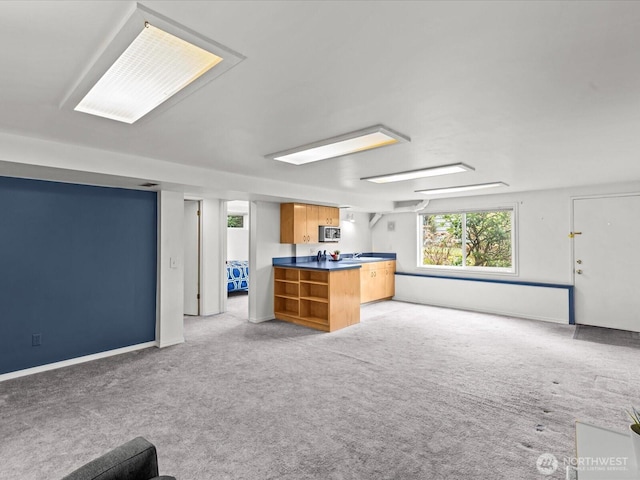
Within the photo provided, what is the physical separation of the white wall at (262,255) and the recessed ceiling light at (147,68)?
3.49 m

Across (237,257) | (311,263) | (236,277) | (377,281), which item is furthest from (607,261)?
(237,257)

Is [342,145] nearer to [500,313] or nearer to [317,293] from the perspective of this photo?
[317,293]

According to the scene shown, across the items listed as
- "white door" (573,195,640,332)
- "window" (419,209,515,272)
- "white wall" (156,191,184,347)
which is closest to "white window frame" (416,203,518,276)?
"window" (419,209,515,272)

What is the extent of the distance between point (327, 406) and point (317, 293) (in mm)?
2979

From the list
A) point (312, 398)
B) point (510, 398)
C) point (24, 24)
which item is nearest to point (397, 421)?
point (312, 398)

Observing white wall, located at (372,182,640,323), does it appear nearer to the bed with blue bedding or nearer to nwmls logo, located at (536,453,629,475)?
the bed with blue bedding

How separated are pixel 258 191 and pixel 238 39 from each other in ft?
10.8

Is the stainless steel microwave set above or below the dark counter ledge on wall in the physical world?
above

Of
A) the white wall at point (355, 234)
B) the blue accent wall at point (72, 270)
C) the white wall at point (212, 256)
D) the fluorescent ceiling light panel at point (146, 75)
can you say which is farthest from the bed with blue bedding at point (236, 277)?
the fluorescent ceiling light panel at point (146, 75)

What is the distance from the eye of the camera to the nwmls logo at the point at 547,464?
2053 millimetres

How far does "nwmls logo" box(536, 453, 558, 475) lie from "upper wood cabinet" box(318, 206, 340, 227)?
487 centimetres

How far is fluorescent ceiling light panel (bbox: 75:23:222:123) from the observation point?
1561 mm

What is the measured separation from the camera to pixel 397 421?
2.62 meters

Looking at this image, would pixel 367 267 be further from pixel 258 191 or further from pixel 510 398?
pixel 510 398
